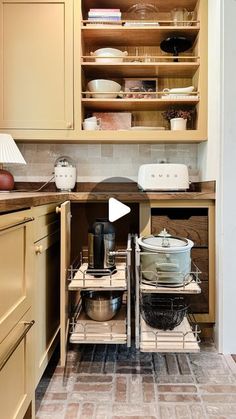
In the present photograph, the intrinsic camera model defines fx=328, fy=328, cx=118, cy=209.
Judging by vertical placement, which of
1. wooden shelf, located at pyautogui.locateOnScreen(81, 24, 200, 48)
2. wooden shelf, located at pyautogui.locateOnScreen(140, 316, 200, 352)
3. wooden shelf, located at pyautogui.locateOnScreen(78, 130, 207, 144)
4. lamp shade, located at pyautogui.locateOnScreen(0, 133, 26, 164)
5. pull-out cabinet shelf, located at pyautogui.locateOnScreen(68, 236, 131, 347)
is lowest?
wooden shelf, located at pyautogui.locateOnScreen(140, 316, 200, 352)

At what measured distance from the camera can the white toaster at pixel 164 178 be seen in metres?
1.98

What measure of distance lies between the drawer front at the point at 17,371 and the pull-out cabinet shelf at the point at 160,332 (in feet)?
1.81

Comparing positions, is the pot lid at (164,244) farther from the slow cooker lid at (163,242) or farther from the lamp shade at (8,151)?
the lamp shade at (8,151)

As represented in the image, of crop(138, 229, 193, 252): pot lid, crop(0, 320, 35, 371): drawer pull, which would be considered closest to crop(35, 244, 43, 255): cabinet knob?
crop(0, 320, 35, 371): drawer pull

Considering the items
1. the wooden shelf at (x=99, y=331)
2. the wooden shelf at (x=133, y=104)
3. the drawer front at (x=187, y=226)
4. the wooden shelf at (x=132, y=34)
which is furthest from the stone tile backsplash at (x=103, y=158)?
the wooden shelf at (x=99, y=331)

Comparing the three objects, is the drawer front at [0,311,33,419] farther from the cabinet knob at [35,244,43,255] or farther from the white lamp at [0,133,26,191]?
the white lamp at [0,133,26,191]

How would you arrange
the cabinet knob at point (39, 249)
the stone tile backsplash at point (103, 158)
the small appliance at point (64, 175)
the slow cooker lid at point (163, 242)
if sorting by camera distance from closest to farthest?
the cabinet knob at point (39, 249) < the slow cooker lid at point (163, 242) < the small appliance at point (64, 175) < the stone tile backsplash at point (103, 158)

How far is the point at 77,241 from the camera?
2217 mm

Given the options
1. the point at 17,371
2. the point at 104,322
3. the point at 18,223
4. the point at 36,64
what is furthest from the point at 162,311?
the point at 36,64

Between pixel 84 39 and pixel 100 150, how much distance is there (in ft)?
2.43

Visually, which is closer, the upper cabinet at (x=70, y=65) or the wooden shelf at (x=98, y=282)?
the wooden shelf at (x=98, y=282)

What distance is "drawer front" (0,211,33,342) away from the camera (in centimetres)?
89

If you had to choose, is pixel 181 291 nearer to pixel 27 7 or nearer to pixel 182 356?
pixel 182 356

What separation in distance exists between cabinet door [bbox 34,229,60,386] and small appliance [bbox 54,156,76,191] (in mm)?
592
